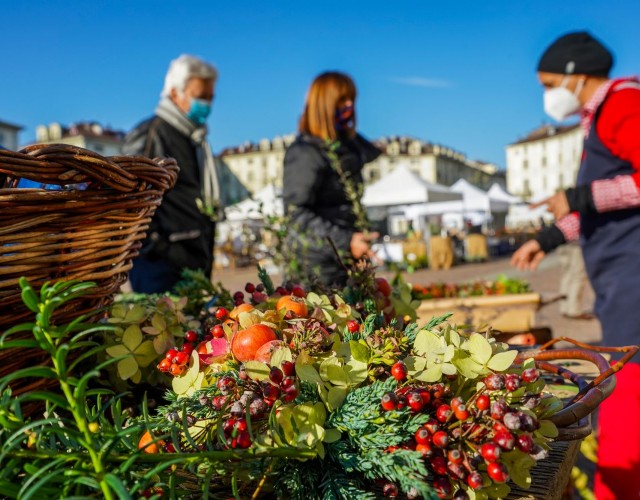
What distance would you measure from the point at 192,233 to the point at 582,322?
5399 millimetres

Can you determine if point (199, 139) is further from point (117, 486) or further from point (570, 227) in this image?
point (117, 486)

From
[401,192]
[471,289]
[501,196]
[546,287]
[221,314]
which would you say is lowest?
[546,287]

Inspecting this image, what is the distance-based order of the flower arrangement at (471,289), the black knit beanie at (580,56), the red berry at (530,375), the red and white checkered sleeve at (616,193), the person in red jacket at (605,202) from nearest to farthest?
1. the red berry at (530,375)
2. the person in red jacket at (605,202)
3. the red and white checkered sleeve at (616,193)
4. the black knit beanie at (580,56)
5. the flower arrangement at (471,289)

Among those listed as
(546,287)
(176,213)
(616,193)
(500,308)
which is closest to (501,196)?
(546,287)

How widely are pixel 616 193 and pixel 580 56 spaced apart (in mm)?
680

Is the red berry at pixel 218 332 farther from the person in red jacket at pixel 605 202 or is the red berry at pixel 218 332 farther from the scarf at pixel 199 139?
the scarf at pixel 199 139

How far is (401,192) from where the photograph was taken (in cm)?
1488

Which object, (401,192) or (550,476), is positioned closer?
(550,476)

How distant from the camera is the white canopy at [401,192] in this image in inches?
576

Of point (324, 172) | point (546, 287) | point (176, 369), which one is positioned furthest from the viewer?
point (546, 287)

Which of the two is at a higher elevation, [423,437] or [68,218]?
[68,218]

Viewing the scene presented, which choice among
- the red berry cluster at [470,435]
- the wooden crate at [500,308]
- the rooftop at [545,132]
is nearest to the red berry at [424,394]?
the red berry cluster at [470,435]

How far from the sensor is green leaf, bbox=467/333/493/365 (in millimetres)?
692

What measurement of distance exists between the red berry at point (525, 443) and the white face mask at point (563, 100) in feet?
7.06
